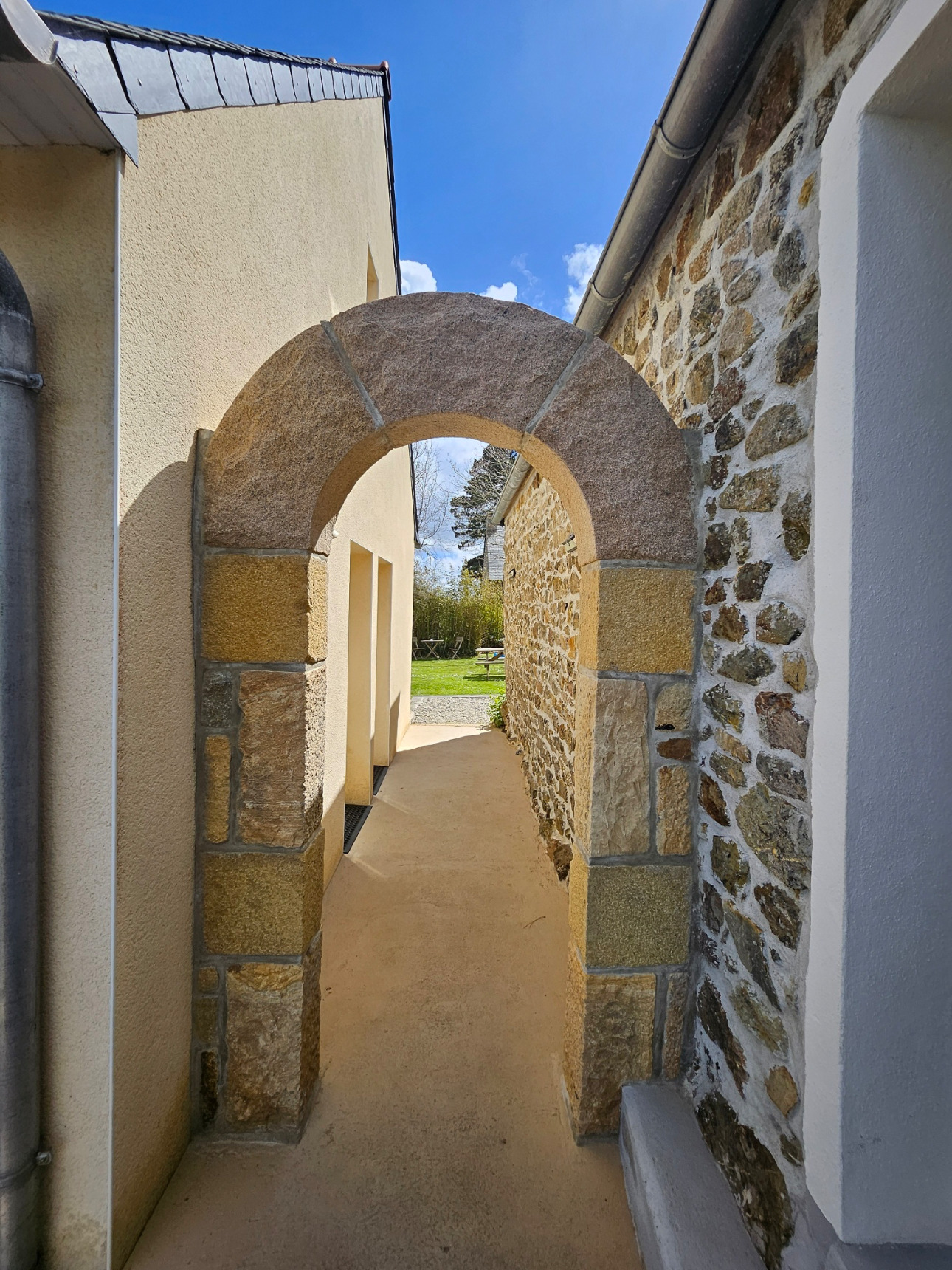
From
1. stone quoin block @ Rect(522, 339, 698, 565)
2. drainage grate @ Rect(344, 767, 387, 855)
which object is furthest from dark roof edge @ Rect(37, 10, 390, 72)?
drainage grate @ Rect(344, 767, 387, 855)

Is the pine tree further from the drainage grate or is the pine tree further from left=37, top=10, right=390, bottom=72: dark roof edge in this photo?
left=37, top=10, right=390, bottom=72: dark roof edge

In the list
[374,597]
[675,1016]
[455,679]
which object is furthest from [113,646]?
[455,679]

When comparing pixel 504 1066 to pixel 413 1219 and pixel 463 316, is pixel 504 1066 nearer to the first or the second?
pixel 413 1219

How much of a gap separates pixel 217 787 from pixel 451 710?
8404 mm

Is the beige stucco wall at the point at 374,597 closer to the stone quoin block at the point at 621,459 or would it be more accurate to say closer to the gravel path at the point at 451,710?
the gravel path at the point at 451,710

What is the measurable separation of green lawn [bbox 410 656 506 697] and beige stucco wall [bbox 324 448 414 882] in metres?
3.91

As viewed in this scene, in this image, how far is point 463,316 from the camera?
1617 mm

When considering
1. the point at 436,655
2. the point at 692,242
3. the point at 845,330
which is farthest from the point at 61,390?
the point at 436,655

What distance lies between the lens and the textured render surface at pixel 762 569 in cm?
122

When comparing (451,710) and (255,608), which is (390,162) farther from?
(451,710)

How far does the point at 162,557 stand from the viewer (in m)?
1.47

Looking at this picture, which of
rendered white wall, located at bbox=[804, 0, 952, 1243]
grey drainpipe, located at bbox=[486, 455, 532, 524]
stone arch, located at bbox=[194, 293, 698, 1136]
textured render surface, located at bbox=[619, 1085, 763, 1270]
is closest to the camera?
rendered white wall, located at bbox=[804, 0, 952, 1243]

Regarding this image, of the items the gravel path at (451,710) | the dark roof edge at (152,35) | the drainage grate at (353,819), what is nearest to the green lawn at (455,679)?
the gravel path at (451,710)

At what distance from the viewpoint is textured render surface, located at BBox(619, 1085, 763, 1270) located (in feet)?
4.15
